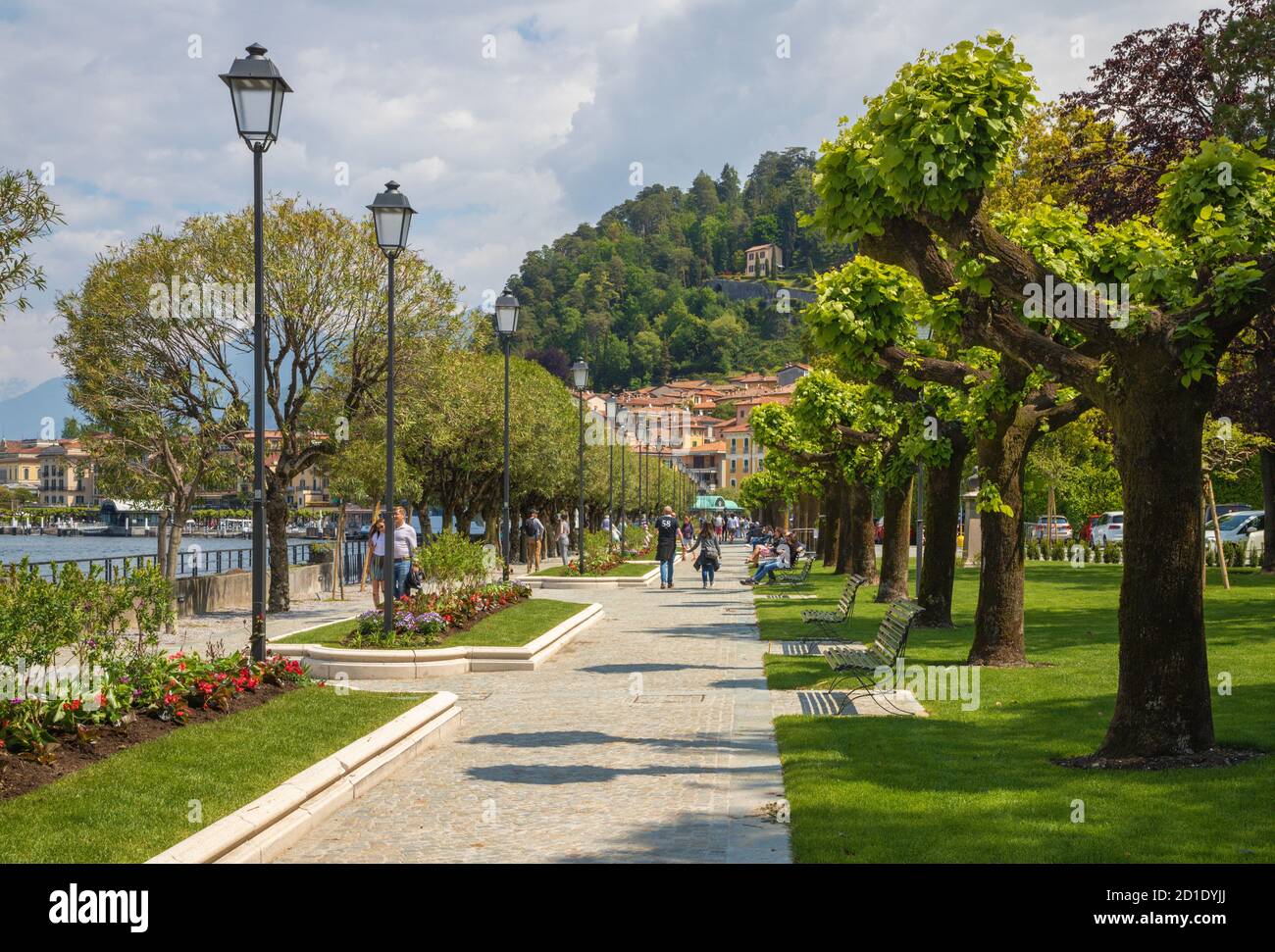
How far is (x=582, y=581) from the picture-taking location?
112ft

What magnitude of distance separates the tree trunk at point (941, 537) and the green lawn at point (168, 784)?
35.3 feet

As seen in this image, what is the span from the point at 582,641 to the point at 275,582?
289 inches

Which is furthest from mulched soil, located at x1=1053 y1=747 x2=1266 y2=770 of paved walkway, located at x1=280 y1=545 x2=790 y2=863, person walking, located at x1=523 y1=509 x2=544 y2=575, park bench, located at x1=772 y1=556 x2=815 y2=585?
person walking, located at x1=523 y1=509 x2=544 y2=575

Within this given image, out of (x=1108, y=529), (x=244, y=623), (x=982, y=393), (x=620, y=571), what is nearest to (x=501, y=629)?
(x=244, y=623)

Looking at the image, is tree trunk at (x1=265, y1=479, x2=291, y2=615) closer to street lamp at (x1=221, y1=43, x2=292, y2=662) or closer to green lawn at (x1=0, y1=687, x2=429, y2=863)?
street lamp at (x1=221, y1=43, x2=292, y2=662)

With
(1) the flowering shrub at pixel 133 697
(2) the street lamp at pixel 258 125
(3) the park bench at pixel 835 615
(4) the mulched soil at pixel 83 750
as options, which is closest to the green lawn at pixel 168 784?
(4) the mulched soil at pixel 83 750

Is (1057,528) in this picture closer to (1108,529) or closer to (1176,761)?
(1108,529)

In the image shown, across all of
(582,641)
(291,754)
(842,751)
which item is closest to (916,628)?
(582,641)

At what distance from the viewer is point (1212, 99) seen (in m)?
22.6

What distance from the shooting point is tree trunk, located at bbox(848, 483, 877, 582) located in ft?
102

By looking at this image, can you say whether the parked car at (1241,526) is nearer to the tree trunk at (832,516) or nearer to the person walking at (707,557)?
the tree trunk at (832,516)

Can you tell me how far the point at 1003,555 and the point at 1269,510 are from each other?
23.9m
